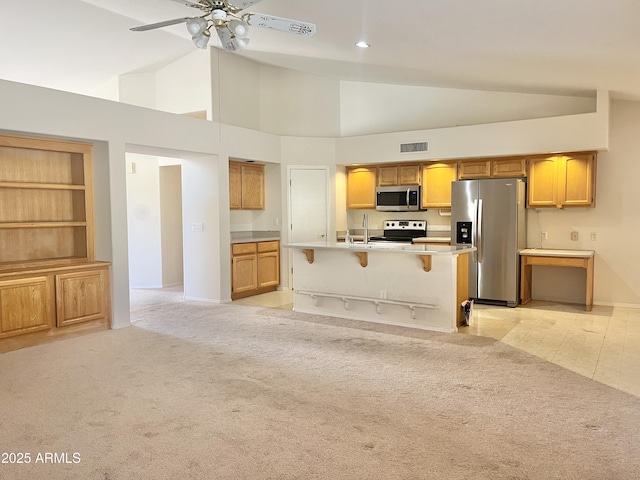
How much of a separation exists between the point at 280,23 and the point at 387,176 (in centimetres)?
445

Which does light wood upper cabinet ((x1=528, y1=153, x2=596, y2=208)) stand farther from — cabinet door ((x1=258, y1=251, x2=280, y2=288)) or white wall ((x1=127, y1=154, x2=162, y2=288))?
white wall ((x1=127, y1=154, x2=162, y2=288))

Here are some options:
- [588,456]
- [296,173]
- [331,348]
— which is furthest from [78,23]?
[588,456]

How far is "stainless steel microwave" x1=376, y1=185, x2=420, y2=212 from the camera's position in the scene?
7598 mm

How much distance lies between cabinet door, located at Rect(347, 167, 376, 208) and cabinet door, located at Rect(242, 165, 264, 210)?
150 centimetres

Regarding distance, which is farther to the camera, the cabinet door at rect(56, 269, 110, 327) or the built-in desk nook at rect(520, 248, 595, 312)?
the built-in desk nook at rect(520, 248, 595, 312)

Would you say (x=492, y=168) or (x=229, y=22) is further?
(x=492, y=168)

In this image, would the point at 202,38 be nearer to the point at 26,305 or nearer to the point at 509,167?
the point at 26,305

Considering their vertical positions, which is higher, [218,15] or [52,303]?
[218,15]

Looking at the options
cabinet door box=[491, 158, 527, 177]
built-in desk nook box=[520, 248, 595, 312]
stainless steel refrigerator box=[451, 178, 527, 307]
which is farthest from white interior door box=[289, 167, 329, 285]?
built-in desk nook box=[520, 248, 595, 312]

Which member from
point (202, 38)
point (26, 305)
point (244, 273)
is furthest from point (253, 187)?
point (202, 38)

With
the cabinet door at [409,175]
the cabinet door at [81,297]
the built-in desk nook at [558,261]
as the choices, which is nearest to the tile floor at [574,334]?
the built-in desk nook at [558,261]

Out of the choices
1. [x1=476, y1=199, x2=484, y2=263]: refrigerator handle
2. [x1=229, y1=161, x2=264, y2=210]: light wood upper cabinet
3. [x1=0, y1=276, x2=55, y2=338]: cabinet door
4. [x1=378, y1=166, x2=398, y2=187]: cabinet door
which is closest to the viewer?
[x1=0, y1=276, x2=55, y2=338]: cabinet door

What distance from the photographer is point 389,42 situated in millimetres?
4836

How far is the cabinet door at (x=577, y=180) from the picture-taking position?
6340mm
